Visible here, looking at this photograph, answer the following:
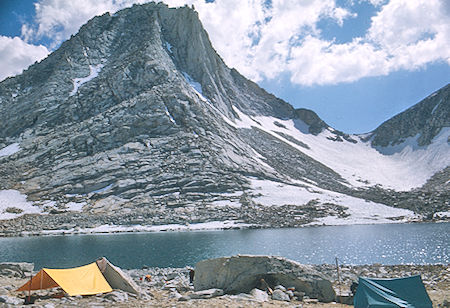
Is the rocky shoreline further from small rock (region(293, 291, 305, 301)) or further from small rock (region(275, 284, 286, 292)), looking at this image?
small rock (region(293, 291, 305, 301))

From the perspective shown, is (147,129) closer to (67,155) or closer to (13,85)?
(67,155)

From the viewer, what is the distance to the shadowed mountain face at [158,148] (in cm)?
8350

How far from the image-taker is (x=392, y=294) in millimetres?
13188

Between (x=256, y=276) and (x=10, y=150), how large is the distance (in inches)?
4747

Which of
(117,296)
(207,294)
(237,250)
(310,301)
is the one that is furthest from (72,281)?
(237,250)

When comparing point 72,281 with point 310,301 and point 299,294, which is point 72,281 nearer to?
point 299,294

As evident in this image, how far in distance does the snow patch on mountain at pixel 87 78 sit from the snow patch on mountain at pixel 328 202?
83162 millimetres

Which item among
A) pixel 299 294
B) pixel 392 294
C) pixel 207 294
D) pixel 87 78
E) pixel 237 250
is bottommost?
pixel 237 250

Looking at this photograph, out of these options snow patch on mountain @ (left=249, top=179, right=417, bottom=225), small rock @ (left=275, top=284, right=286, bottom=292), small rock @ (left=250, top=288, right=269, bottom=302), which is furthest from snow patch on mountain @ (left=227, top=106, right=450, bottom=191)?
small rock @ (left=250, top=288, right=269, bottom=302)

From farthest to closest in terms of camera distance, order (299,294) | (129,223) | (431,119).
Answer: (431,119), (129,223), (299,294)

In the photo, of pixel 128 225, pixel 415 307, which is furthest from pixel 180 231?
pixel 415 307

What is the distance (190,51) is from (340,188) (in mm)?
92804

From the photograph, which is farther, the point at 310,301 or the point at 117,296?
the point at 310,301

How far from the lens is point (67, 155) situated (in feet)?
331
